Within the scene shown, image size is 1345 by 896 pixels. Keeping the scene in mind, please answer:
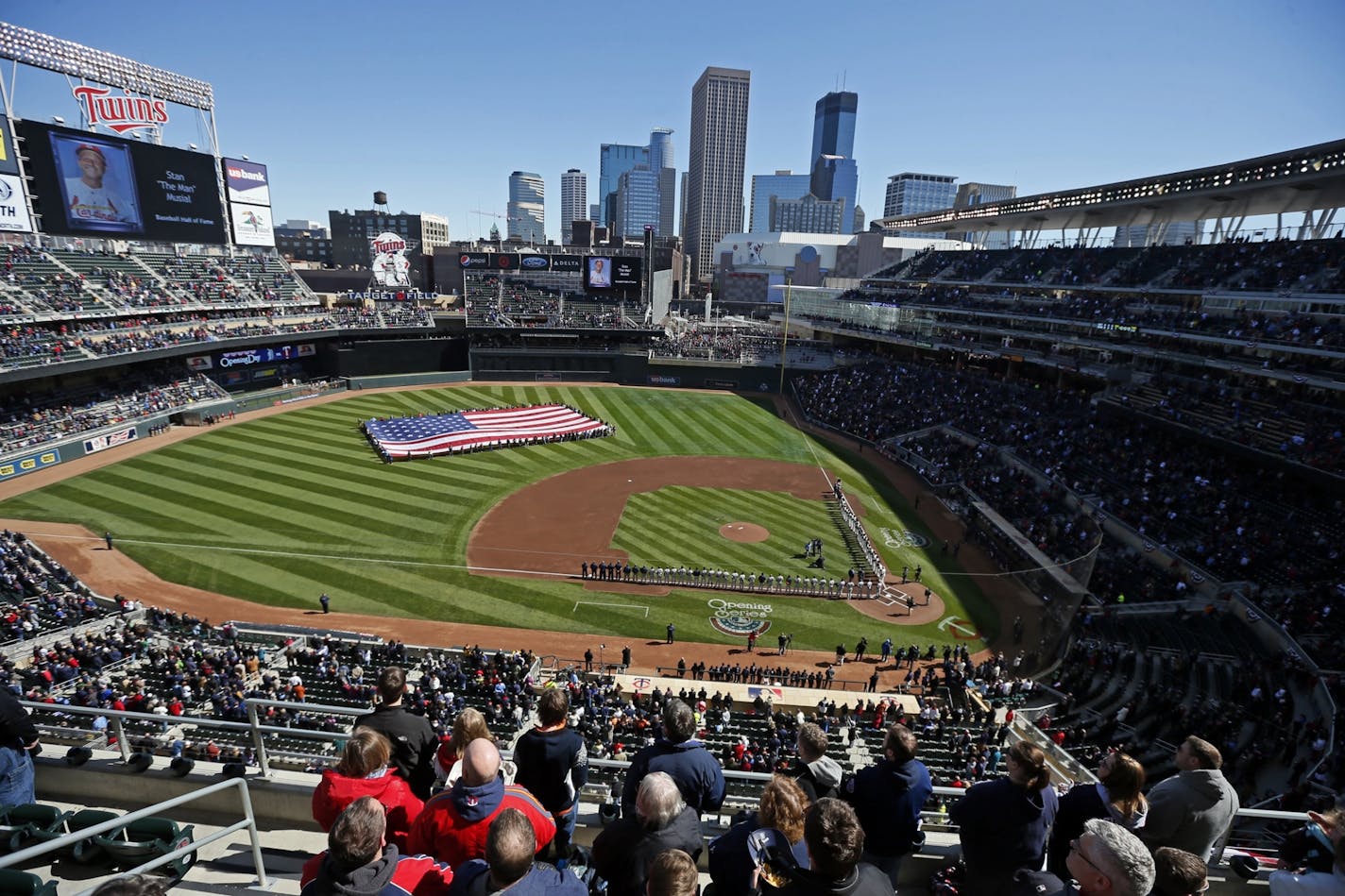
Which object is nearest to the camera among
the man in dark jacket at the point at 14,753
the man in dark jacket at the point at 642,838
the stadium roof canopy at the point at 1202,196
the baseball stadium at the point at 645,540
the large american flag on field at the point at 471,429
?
the man in dark jacket at the point at 642,838

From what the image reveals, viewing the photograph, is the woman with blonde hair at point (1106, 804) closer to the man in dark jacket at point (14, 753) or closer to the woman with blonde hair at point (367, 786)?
the woman with blonde hair at point (367, 786)

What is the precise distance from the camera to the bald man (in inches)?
173

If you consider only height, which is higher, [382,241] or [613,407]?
[382,241]

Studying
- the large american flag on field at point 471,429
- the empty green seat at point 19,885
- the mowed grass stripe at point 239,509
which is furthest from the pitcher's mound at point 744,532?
the empty green seat at point 19,885

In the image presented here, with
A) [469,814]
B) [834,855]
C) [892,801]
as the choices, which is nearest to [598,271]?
[892,801]

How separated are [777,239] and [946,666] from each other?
437 ft

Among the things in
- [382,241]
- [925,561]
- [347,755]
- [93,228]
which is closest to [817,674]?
[925,561]

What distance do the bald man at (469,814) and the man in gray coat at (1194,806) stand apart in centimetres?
477

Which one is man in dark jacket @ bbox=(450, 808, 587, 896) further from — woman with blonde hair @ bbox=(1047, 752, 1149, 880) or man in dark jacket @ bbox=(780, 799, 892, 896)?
woman with blonde hair @ bbox=(1047, 752, 1149, 880)

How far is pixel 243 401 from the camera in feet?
157

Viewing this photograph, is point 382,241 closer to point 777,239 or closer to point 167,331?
point 167,331

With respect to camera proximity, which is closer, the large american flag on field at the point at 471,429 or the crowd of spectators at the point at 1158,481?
the crowd of spectators at the point at 1158,481

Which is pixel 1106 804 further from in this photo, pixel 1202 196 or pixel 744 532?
pixel 1202 196

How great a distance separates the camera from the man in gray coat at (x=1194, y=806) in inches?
203
